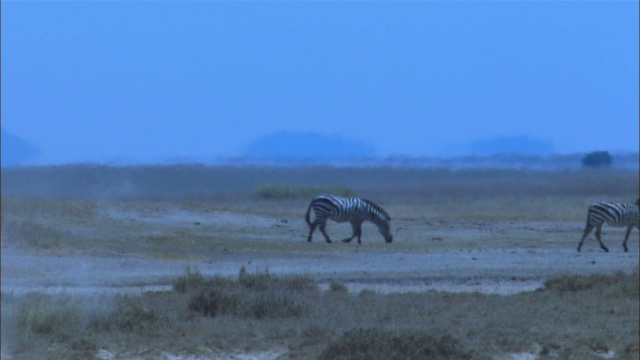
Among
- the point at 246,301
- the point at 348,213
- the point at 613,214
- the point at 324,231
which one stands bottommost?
the point at 246,301

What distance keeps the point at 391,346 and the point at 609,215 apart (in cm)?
1432

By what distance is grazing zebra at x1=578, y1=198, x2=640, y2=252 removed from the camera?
2355cm

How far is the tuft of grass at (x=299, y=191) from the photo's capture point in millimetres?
18266

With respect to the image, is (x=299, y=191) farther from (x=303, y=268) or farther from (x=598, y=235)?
(x=598, y=235)

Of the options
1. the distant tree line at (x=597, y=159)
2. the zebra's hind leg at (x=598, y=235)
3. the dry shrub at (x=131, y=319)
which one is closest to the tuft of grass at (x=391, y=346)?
the dry shrub at (x=131, y=319)

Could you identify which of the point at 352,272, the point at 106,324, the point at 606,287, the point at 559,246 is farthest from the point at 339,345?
the point at 559,246

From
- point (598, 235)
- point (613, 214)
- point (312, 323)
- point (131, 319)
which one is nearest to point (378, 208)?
point (598, 235)

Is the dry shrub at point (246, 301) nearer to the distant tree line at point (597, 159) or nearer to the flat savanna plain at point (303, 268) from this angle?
the flat savanna plain at point (303, 268)

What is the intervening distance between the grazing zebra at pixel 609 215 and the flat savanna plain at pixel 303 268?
0.27m

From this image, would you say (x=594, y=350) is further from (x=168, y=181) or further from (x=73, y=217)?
(x=73, y=217)

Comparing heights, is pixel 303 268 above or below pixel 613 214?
below

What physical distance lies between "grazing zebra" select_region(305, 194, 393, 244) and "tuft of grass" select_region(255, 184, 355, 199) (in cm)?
43

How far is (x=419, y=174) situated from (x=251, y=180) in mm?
5432

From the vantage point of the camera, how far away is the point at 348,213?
905 inches
